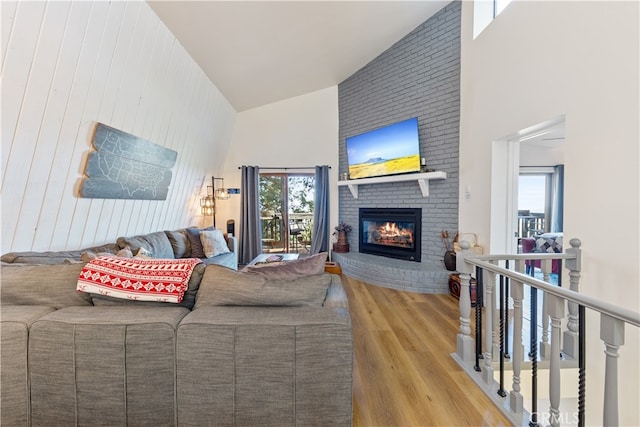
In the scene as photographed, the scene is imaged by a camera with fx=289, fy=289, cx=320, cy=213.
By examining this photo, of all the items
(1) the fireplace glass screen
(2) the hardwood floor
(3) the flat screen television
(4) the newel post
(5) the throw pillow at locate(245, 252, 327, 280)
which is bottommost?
(2) the hardwood floor

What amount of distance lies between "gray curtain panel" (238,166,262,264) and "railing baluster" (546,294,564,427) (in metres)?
4.86

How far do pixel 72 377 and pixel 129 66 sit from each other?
2.57 meters

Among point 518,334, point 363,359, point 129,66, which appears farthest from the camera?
point 129,66

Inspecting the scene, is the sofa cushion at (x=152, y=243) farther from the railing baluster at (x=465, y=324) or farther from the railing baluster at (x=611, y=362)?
the railing baluster at (x=611, y=362)

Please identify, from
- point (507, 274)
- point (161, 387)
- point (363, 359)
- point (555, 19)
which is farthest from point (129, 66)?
point (555, 19)

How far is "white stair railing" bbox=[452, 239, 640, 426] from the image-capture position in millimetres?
1118

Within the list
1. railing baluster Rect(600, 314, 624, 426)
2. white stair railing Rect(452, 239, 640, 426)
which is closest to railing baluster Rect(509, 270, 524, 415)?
white stair railing Rect(452, 239, 640, 426)

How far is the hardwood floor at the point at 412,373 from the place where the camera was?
1.62m

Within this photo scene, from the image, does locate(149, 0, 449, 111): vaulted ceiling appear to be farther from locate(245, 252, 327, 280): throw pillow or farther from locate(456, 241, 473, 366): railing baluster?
locate(456, 241, 473, 366): railing baluster

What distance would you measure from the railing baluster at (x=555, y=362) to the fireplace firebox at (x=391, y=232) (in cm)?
284

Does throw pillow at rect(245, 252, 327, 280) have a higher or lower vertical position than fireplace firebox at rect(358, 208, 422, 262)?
lower

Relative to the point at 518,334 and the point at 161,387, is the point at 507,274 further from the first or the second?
the point at 161,387

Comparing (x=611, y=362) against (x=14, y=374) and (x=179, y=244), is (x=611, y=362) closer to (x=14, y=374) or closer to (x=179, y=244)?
(x=14, y=374)

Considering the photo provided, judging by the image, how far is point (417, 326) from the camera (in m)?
2.74
